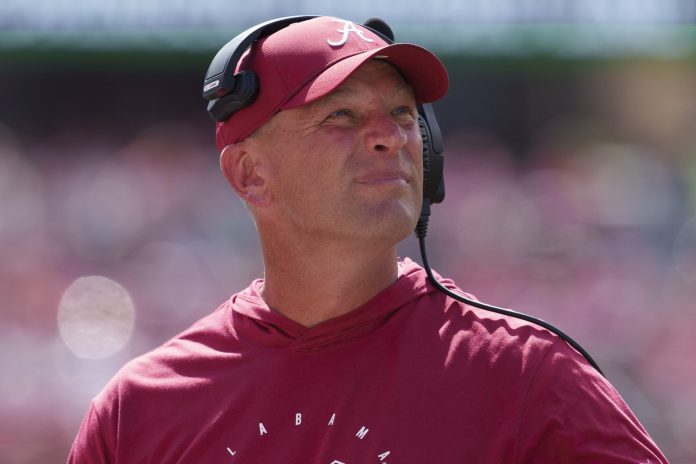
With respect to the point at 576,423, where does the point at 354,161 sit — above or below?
above

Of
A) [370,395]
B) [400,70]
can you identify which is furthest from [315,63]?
[370,395]

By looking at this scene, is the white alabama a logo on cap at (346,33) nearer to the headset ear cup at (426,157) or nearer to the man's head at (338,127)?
the man's head at (338,127)

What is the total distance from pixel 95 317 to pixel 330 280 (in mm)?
4235

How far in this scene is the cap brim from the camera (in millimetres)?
1820

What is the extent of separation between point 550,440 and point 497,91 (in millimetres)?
5503

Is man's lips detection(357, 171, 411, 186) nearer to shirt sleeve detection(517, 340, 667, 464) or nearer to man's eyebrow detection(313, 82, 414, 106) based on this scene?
man's eyebrow detection(313, 82, 414, 106)

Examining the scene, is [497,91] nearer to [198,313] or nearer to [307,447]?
[198,313]

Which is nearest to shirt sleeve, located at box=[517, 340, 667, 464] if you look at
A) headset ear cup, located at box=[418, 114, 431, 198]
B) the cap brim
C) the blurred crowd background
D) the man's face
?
the man's face

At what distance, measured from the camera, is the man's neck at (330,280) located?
1.90 m

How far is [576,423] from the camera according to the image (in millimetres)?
1579

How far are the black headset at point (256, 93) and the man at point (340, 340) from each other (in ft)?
0.08

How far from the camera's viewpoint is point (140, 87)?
7.09 metres

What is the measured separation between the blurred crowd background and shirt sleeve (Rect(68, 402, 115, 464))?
367 cm

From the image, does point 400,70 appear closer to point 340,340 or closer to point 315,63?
point 315,63
